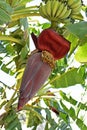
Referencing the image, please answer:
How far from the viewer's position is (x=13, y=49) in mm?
1243

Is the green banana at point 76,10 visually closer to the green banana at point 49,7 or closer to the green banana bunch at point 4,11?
the green banana at point 49,7

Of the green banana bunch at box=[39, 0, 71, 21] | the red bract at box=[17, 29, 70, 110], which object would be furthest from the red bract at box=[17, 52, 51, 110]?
the green banana bunch at box=[39, 0, 71, 21]

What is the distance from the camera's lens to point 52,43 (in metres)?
0.79

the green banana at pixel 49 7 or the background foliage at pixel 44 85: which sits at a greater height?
the green banana at pixel 49 7

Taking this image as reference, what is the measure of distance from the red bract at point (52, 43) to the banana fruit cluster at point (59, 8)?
55 mm

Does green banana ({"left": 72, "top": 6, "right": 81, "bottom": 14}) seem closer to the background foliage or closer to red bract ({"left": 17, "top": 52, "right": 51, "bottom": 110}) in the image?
the background foliage

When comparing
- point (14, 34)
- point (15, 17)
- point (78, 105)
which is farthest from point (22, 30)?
point (78, 105)

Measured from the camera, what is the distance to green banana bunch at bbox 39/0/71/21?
31.0 inches

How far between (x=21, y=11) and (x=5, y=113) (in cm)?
43

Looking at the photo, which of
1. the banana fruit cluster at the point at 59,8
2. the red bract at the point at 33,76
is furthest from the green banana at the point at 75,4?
the red bract at the point at 33,76

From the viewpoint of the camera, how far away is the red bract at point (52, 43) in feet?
2.53

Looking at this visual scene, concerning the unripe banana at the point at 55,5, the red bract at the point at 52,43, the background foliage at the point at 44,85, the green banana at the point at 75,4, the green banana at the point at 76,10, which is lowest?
the background foliage at the point at 44,85

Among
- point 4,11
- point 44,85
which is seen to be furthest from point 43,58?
point 44,85

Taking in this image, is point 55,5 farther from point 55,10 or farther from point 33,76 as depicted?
point 33,76
